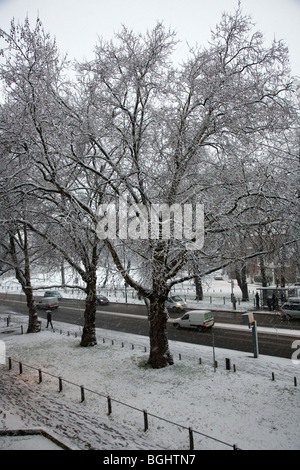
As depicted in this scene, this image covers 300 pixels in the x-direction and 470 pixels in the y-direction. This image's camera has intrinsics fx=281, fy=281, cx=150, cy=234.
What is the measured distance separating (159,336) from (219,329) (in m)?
9.42

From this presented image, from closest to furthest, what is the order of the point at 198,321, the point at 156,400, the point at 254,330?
the point at 156,400 < the point at 254,330 < the point at 198,321

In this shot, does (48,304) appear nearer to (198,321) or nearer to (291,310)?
(198,321)

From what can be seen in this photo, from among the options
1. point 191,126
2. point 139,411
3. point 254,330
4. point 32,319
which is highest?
point 191,126

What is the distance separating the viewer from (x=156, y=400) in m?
8.84

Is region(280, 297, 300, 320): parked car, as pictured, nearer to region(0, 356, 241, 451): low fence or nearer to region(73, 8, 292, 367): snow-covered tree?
region(73, 8, 292, 367): snow-covered tree

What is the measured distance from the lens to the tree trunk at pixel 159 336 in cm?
1132

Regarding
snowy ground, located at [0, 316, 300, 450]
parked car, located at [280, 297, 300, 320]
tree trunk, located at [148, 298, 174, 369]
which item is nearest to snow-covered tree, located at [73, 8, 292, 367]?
tree trunk, located at [148, 298, 174, 369]

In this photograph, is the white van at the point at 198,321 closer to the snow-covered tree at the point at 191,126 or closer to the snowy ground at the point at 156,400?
the snowy ground at the point at 156,400

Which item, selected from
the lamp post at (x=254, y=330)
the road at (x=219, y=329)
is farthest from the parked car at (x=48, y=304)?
the lamp post at (x=254, y=330)

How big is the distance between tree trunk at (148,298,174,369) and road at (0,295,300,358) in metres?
2.09

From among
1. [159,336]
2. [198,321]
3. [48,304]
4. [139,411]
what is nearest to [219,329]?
[198,321]
